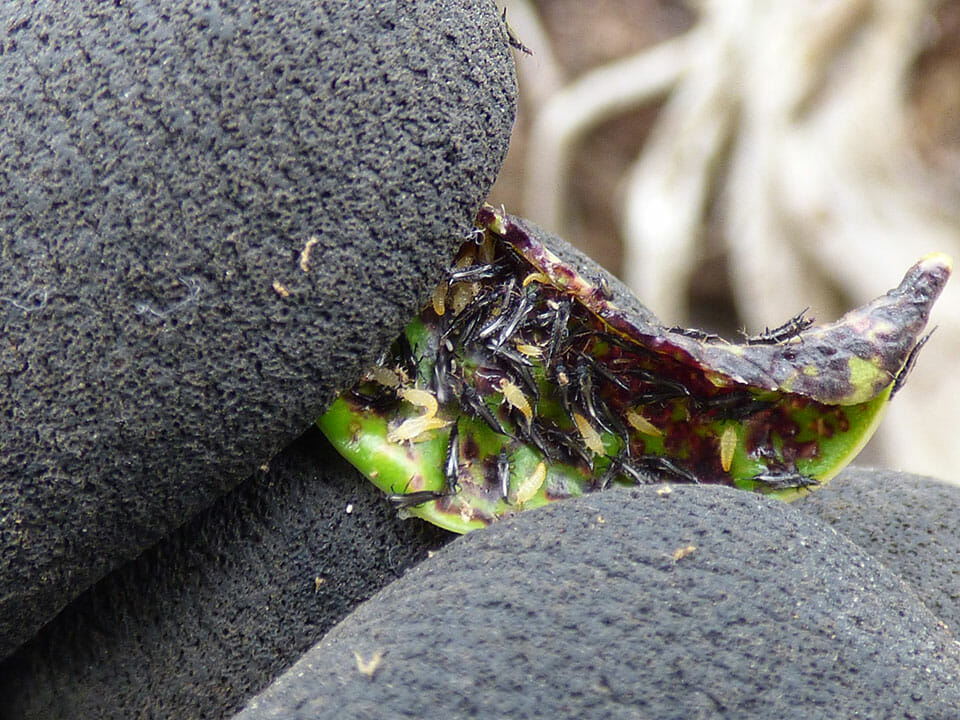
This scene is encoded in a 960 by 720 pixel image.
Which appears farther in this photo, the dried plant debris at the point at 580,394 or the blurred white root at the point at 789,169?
the blurred white root at the point at 789,169

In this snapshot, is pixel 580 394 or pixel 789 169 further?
pixel 789 169

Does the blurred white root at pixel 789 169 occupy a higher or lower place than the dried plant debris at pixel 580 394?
lower

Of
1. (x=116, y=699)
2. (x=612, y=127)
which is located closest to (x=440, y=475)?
(x=116, y=699)

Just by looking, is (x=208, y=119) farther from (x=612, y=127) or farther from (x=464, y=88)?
(x=612, y=127)

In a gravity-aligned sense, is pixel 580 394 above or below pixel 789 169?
above

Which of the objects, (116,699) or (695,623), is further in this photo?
(116,699)

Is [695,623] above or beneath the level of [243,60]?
beneath
